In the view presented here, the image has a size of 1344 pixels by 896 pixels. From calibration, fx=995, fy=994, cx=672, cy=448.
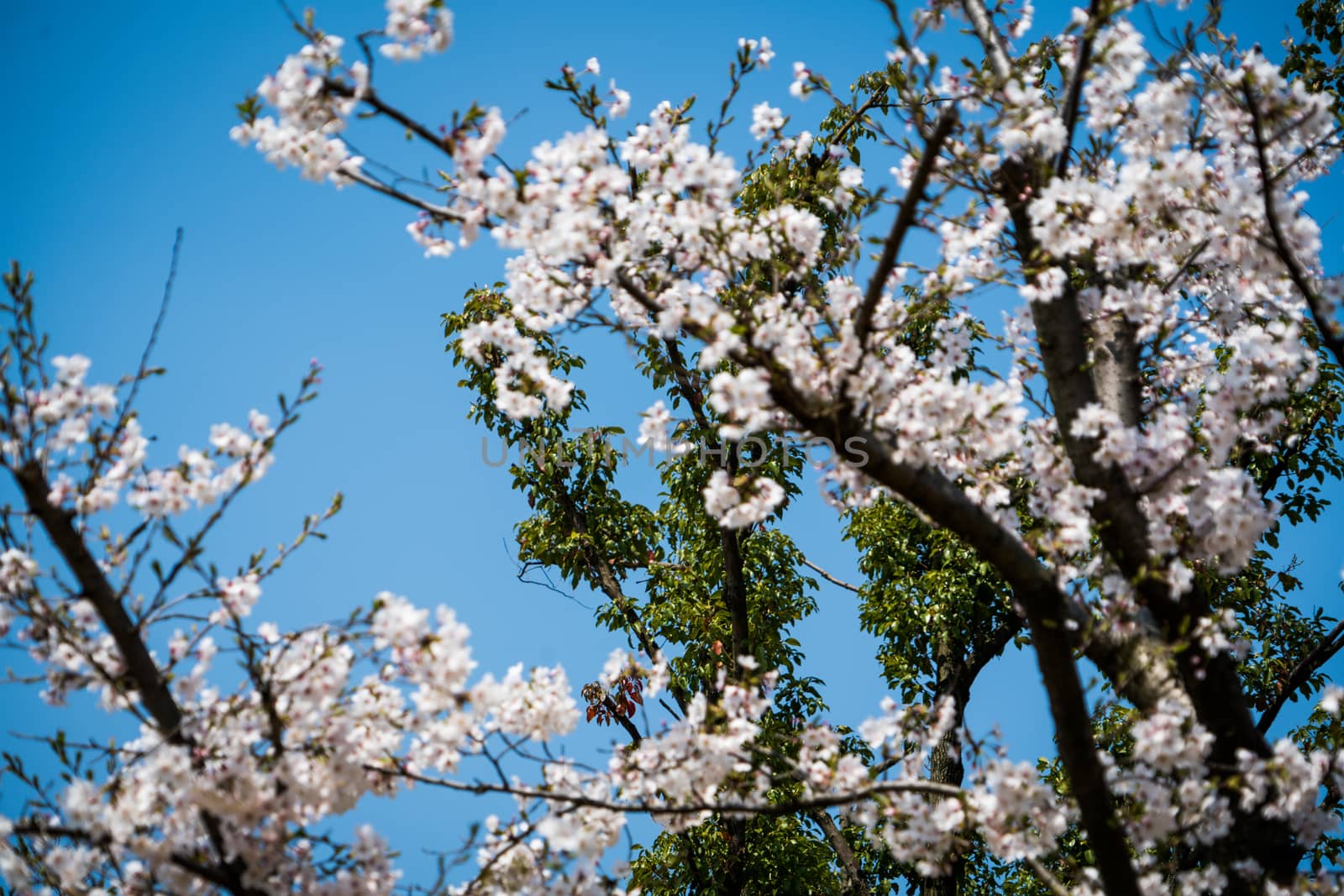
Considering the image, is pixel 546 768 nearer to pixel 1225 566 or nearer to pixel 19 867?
pixel 19 867

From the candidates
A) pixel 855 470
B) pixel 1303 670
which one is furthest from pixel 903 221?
pixel 1303 670

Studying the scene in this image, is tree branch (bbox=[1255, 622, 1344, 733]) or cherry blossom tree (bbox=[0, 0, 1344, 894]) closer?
cherry blossom tree (bbox=[0, 0, 1344, 894])

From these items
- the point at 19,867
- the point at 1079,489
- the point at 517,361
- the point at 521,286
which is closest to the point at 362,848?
the point at 19,867

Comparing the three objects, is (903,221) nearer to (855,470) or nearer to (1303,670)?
(855,470)

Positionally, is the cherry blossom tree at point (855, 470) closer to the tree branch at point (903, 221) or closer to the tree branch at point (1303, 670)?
the tree branch at point (903, 221)

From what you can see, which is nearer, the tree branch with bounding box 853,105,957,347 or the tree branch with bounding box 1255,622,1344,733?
the tree branch with bounding box 853,105,957,347

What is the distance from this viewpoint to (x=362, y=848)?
11.8 feet

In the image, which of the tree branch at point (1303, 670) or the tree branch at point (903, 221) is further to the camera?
the tree branch at point (1303, 670)

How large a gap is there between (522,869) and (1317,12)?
790 cm

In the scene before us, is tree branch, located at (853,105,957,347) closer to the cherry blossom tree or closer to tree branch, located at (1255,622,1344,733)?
the cherry blossom tree

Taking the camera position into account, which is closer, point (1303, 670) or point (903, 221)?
point (903, 221)

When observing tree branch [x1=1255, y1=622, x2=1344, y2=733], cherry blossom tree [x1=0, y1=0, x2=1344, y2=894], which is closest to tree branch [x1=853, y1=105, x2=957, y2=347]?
cherry blossom tree [x1=0, y1=0, x2=1344, y2=894]

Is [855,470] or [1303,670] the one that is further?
[1303,670]

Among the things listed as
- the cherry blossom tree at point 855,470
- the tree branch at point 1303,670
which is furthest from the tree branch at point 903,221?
the tree branch at point 1303,670
